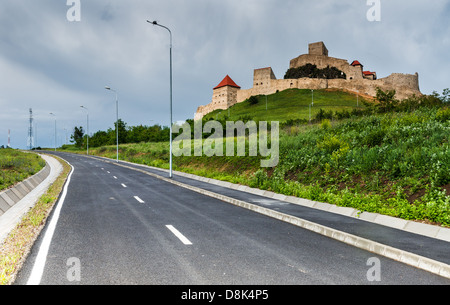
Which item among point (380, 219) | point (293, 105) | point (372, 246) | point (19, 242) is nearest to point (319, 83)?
point (293, 105)

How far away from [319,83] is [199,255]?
386 ft

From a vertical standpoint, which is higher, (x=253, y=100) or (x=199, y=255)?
(x=253, y=100)

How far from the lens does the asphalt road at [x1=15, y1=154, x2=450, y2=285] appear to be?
4.59 m

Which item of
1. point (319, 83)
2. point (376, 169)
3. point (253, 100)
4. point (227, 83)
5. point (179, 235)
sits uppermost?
point (227, 83)

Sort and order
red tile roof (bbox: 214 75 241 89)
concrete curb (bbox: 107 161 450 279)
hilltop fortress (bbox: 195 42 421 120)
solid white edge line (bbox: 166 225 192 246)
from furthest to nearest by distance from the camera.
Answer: red tile roof (bbox: 214 75 241 89), hilltop fortress (bbox: 195 42 421 120), solid white edge line (bbox: 166 225 192 246), concrete curb (bbox: 107 161 450 279)

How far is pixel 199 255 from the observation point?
5.65m

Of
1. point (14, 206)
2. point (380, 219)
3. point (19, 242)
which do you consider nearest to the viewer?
point (19, 242)

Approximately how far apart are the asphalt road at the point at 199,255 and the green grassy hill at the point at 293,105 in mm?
73692

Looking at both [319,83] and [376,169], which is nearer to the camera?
[376,169]

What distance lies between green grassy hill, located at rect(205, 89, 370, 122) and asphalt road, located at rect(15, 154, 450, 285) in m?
73.7

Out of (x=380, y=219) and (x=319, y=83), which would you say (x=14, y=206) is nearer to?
(x=380, y=219)

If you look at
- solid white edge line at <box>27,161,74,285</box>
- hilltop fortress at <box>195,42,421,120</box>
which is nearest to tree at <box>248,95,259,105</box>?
hilltop fortress at <box>195,42,421,120</box>

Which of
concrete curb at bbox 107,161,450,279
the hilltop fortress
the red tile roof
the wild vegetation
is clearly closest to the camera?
concrete curb at bbox 107,161,450,279

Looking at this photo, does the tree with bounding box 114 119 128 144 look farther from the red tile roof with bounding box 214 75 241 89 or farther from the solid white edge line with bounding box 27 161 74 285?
the solid white edge line with bounding box 27 161 74 285
